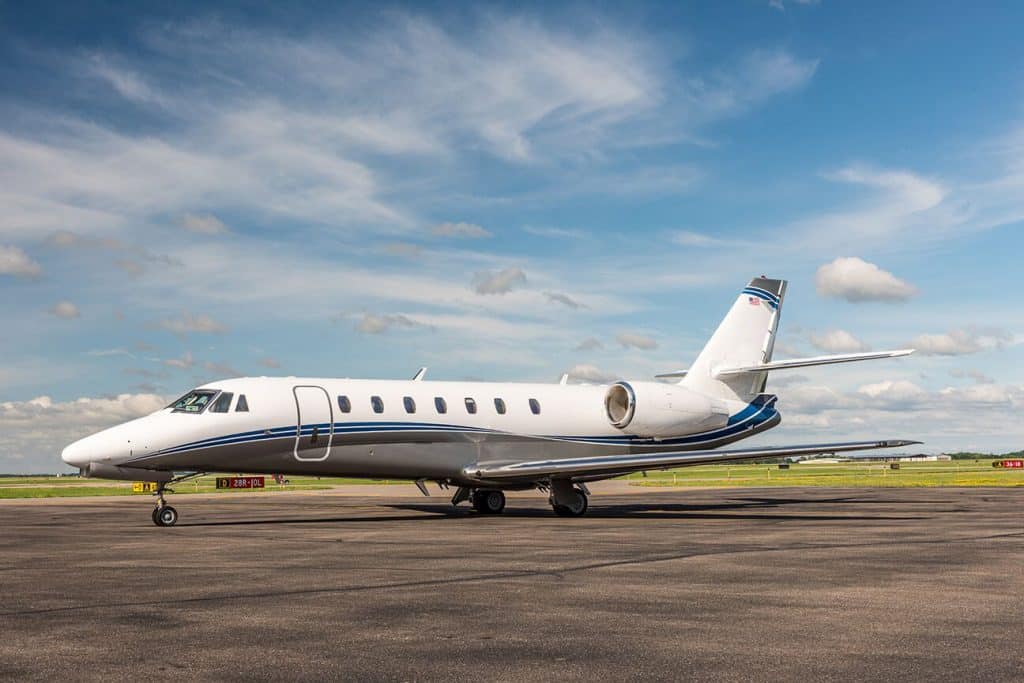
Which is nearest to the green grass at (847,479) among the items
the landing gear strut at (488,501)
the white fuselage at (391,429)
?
the white fuselage at (391,429)

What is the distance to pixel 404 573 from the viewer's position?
12.3 metres

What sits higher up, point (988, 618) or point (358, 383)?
point (358, 383)

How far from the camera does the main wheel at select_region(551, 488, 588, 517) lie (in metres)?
25.9

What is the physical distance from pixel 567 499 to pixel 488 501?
270cm

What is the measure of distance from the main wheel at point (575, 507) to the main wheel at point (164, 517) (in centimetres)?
943

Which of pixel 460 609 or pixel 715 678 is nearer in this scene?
pixel 715 678

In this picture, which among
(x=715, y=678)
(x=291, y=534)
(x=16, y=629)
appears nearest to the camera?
(x=715, y=678)

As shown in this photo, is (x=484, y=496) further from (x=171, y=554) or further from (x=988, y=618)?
(x=988, y=618)

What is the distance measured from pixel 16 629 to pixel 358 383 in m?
16.5

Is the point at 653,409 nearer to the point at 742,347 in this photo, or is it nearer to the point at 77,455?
the point at 742,347

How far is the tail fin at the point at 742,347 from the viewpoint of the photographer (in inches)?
1198

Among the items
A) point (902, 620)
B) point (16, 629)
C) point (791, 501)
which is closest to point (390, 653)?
point (16, 629)

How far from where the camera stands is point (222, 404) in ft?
73.8

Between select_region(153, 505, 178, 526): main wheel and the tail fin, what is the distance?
15429 mm
